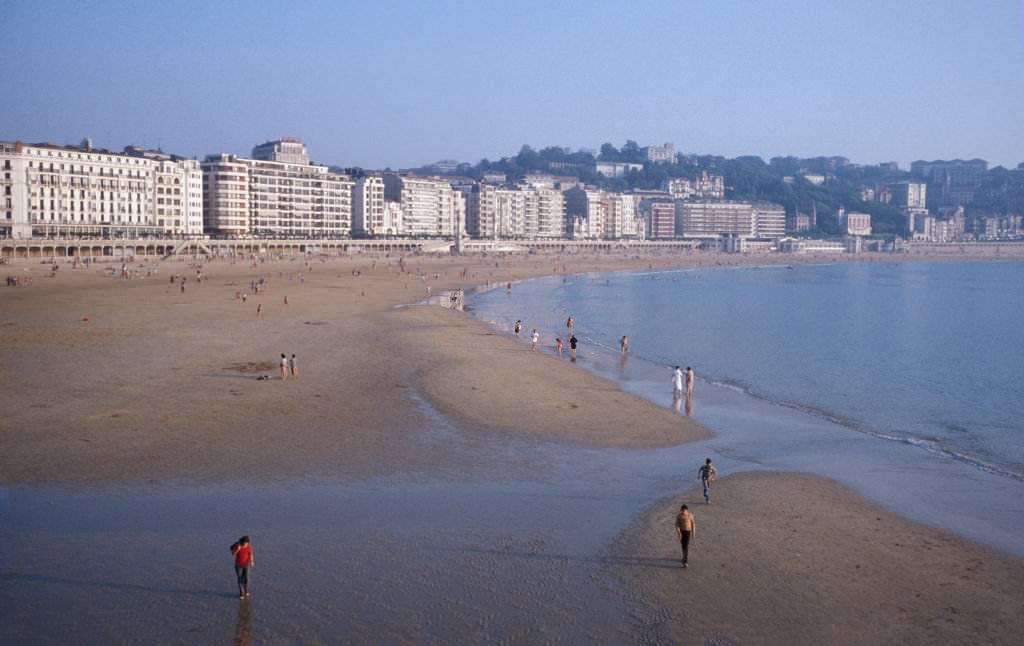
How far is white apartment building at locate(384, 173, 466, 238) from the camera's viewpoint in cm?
12312

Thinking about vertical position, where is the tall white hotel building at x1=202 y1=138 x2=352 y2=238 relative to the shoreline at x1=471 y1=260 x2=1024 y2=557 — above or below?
above

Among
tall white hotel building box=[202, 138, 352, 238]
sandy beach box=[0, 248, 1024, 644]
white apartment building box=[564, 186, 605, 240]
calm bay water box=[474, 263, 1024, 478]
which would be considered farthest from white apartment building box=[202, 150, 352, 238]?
sandy beach box=[0, 248, 1024, 644]

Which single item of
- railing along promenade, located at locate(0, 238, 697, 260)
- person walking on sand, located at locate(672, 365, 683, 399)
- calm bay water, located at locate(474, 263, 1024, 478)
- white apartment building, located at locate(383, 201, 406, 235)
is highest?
white apartment building, located at locate(383, 201, 406, 235)

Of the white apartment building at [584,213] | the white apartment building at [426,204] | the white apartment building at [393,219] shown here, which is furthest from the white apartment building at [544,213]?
the white apartment building at [393,219]

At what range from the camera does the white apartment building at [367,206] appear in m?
113

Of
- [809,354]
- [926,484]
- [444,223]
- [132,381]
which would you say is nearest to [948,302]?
[809,354]

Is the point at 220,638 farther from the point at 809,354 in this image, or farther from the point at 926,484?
the point at 809,354

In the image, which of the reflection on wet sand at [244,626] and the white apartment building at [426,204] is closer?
the reflection on wet sand at [244,626]

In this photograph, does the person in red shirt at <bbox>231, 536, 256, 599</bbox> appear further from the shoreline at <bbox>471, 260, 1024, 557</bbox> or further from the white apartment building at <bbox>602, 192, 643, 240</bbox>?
the white apartment building at <bbox>602, 192, 643, 240</bbox>

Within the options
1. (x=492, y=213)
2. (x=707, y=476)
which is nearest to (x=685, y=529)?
(x=707, y=476)

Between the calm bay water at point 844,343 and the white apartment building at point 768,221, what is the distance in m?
117

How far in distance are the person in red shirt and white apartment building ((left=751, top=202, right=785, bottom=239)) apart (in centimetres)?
19021

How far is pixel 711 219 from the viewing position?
598ft

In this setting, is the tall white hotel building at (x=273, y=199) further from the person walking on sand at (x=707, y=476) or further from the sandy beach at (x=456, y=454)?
the person walking on sand at (x=707, y=476)
